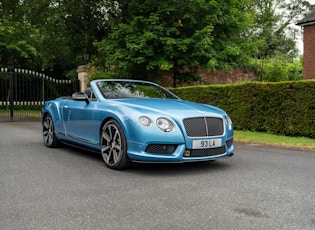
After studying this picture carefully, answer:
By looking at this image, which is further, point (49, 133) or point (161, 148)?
point (49, 133)

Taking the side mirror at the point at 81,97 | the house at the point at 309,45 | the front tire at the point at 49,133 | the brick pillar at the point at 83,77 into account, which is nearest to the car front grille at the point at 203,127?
the side mirror at the point at 81,97

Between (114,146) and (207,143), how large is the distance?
1.38 meters

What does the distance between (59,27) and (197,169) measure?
52.9ft

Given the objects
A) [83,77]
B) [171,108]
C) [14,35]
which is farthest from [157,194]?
[14,35]

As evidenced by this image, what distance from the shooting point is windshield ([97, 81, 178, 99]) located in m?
6.40

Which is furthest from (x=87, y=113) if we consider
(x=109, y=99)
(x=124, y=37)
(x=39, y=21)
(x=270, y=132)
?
(x=39, y=21)

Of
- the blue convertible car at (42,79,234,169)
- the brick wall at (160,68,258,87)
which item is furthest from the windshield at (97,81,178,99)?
the brick wall at (160,68,258,87)

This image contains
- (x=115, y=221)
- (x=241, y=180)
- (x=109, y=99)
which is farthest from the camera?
(x=109, y=99)

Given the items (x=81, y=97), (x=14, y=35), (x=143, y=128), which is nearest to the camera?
(x=143, y=128)

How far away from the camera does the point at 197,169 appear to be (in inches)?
222

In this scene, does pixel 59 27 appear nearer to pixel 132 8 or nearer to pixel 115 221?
pixel 132 8

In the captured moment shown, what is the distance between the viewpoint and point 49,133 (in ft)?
26.3

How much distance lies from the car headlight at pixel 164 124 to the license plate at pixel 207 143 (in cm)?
39

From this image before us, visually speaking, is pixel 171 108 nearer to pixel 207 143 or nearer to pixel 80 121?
pixel 207 143
